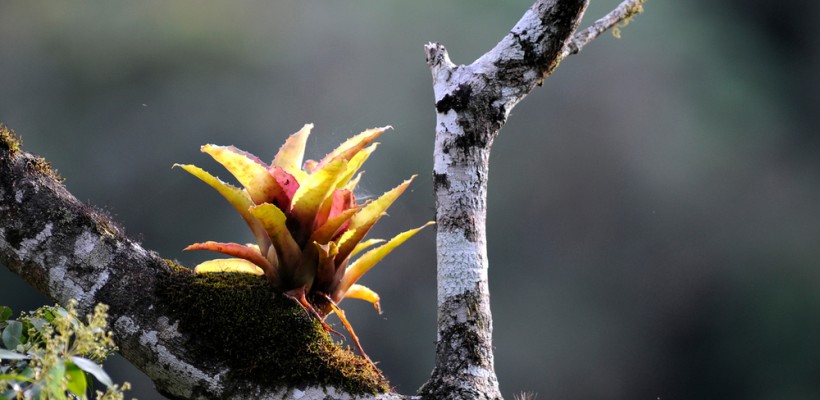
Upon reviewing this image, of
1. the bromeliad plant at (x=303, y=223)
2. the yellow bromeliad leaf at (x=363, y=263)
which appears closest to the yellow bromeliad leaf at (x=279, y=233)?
the bromeliad plant at (x=303, y=223)

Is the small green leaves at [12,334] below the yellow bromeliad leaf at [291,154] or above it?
below

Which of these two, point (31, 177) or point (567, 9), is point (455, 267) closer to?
point (567, 9)

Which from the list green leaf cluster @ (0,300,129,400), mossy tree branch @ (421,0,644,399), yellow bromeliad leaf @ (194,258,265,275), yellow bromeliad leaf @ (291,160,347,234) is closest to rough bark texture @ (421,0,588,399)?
mossy tree branch @ (421,0,644,399)

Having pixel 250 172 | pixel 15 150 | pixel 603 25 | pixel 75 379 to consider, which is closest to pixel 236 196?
pixel 250 172

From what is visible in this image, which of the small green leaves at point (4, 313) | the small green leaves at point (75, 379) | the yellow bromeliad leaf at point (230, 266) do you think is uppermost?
the yellow bromeliad leaf at point (230, 266)

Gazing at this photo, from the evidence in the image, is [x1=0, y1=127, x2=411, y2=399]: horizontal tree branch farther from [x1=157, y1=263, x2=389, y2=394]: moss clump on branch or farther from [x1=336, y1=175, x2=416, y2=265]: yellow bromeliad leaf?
[x1=336, y1=175, x2=416, y2=265]: yellow bromeliad leaf

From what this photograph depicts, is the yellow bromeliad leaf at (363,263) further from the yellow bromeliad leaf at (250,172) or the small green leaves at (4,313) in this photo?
the small green leaves at (4,313)

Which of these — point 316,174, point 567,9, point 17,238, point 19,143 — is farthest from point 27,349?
point 567,9
